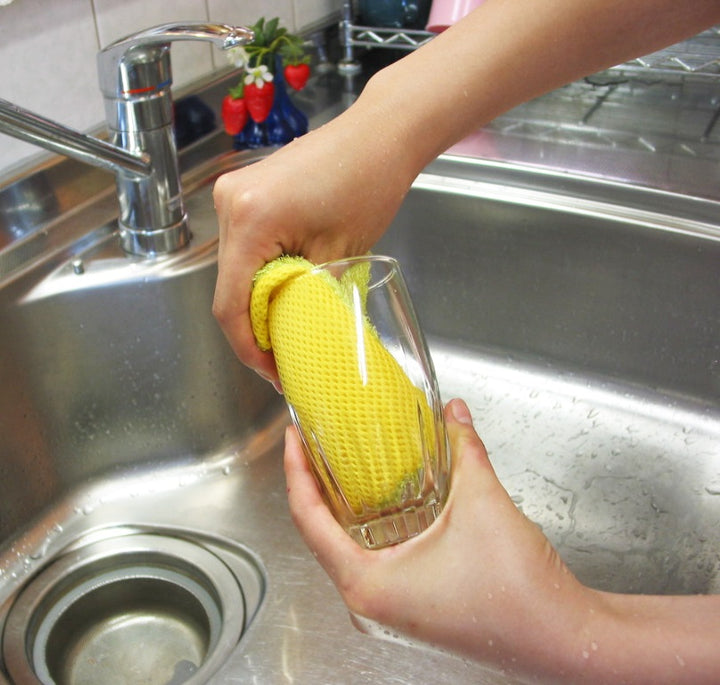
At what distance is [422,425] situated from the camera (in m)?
0.41

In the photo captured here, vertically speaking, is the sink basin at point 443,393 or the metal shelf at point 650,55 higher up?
the metal shelf at point 650,55

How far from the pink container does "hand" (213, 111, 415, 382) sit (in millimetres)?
492

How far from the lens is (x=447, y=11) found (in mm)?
943

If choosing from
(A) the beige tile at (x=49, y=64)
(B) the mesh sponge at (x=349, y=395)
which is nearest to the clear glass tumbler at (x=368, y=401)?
(B) the mesh sponge at (x=349, y=395)

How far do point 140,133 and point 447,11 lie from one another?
439 millimetres

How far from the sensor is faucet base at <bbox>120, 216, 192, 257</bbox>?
0.72m

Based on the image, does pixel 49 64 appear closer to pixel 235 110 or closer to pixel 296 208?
pixel 235 110

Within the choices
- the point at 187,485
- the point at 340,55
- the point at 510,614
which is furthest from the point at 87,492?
the point at 340,55

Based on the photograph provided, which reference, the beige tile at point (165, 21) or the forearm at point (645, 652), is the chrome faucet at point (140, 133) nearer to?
the beige tile at point (165, 21)

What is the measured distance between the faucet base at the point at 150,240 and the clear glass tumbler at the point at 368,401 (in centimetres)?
33

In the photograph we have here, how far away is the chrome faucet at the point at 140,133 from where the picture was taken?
1.97 feet

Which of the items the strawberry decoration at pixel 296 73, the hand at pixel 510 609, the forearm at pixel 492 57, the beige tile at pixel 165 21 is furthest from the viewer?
the strawberry decoration at pixel 296 73

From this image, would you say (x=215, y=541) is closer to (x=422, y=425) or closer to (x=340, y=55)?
(x=422, y=425)

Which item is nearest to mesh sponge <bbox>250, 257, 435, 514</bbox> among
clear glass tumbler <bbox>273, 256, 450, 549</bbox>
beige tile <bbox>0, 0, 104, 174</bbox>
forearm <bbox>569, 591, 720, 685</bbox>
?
clear glass tumbler <bbox>273, 256, 450, 549</bbox>
